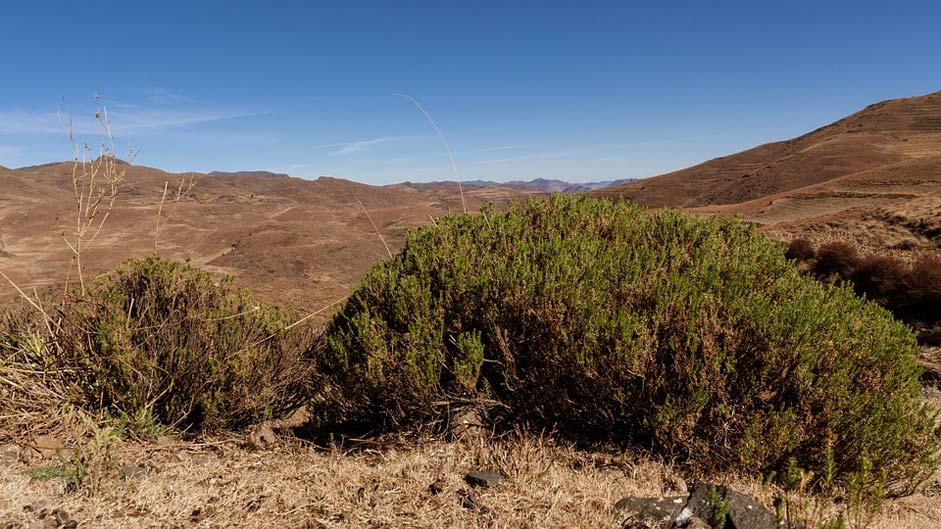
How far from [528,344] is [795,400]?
2038 millimetres

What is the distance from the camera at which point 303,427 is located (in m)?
5.19

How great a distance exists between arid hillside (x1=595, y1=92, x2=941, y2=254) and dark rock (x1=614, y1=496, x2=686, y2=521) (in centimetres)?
619

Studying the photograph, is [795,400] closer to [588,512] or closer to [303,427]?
[588,512]

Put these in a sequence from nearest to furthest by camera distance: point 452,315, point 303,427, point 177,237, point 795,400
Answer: point 795,400, point 452,315, point 303,427, point 177,237

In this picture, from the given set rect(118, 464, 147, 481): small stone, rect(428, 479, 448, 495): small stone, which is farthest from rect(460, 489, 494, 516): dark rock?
rect(118, 464, 147, 481): small stone

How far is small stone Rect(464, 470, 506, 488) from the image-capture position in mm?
3330

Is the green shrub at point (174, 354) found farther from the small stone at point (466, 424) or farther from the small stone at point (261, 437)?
the small stone at point (466, 424)

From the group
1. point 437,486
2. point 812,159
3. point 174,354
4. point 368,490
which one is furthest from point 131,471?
point 812,159

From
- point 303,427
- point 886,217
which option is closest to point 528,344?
point 303,427

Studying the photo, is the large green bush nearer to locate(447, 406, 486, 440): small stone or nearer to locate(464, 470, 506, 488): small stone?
locate(447, 406, 486, 440): small stone

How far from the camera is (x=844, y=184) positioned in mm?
33500

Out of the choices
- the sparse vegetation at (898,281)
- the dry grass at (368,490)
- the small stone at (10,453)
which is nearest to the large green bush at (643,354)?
the dry grass at (368,490)

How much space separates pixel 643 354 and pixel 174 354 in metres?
4.04

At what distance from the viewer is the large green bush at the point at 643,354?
12.1 ft
